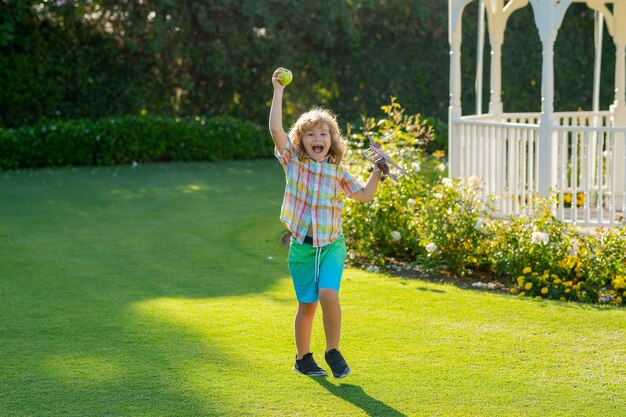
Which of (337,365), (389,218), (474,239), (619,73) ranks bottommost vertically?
(337,365)

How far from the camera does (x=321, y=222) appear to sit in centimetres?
493

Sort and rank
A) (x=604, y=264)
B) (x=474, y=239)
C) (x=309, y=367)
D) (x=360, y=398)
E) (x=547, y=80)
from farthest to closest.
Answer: (x=547, y=80)
(x=474, y=239)
(x=604, y=264)
(x=309, y=367)
(x=360, y=398)

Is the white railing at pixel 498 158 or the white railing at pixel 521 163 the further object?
the white railing at pixel 498 158

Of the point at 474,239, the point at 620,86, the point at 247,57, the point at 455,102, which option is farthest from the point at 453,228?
the point at 247,57

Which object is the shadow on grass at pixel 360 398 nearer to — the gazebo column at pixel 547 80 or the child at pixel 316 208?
the child at pixel 316 208

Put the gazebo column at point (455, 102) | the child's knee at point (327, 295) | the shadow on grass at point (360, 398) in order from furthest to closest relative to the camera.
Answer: the gazebo column at point (455, 102), the child's knee at point (327, 295), the shadow on grass at point (360, 398)

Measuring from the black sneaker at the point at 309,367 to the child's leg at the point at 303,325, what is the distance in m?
0.03

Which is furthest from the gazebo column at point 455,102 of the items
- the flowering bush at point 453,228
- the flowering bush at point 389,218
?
the flowering bush at point 453,228

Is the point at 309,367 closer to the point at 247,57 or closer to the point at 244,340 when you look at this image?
the point at 244,340

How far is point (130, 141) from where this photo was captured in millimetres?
16094

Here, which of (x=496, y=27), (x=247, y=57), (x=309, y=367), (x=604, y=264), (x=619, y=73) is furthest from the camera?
(x=247, y=57)

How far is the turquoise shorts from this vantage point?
16.3ft

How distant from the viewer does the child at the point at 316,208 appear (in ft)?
16.2

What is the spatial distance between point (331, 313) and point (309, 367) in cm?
37
